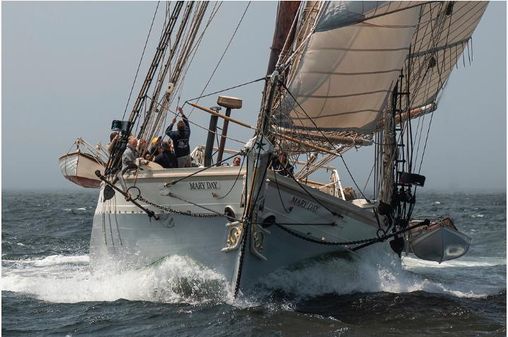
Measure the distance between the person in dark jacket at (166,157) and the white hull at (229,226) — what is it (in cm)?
61

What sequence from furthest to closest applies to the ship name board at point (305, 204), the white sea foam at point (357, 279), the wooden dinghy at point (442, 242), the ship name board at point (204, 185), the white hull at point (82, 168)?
the white hull at point (82, 168), the wooden dinghy at point (442, 242), the white sea foam at point (357, 279), the ship name board at point (305, 204), the ship name board at point (204, 185)

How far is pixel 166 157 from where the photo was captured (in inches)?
613

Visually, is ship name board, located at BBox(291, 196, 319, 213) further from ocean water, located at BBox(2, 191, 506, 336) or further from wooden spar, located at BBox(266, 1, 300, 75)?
wooden spar, located at BBox(266, 1, 300, 75)

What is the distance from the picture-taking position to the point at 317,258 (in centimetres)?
1491

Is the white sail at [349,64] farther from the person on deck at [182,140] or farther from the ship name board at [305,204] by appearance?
the person on deck at [182,140]

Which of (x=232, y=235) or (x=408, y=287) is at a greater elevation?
(x=232, y=235)

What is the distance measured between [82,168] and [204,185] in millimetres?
6058

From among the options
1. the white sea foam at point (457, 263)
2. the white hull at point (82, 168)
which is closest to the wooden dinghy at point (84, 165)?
the white hull at point (82, 168)

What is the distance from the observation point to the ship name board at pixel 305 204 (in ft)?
46.2

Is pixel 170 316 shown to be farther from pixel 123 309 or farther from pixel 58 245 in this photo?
pixel 58 245

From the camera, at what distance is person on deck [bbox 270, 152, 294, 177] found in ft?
46.4

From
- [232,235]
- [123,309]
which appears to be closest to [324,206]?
[232,235]

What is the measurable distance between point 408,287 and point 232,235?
4.68 metres

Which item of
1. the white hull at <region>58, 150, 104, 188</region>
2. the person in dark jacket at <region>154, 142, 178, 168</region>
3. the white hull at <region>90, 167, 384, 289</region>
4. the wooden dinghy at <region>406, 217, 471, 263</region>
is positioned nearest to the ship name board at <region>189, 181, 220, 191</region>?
the white hull at <region>90, 167, 384, 289</region>
